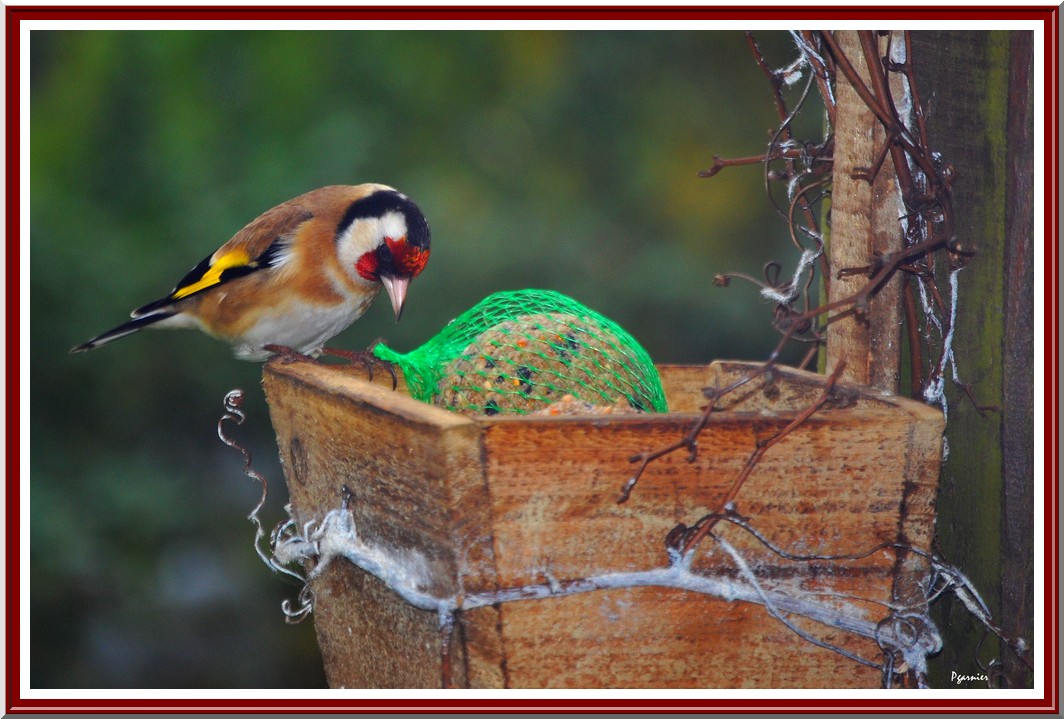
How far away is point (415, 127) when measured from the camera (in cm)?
422

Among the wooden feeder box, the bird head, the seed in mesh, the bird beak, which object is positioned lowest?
the wooden feeder box

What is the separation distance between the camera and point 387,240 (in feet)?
8.76

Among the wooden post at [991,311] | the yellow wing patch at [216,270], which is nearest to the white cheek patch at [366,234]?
the yellow wing patch at [216,270]

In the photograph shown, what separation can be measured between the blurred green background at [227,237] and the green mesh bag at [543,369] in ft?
5.75

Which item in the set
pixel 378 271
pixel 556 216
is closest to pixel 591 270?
pixel 556 216

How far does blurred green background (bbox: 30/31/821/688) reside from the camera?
12.1 feet

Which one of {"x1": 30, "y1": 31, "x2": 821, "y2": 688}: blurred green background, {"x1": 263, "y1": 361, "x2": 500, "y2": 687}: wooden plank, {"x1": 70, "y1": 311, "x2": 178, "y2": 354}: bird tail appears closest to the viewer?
{"x1": 263, "y1": 361, "x2": 500, "y2": 687}: wooden plank

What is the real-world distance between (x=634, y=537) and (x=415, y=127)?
2.94 m

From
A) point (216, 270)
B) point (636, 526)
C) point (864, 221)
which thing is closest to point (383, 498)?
point (636, 526)

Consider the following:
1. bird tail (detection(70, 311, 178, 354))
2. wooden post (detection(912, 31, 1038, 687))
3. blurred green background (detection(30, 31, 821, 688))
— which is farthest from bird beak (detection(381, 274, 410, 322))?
wooden post (detection(912, 31, 1038, 687))

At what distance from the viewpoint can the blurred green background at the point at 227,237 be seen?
3.70 metres

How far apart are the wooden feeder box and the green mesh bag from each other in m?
0.27

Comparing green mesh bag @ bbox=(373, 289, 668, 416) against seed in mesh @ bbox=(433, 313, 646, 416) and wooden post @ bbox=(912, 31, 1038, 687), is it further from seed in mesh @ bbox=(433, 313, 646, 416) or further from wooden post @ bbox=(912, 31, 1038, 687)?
wooden post @ bbox=(912, 31, 1038, 687)

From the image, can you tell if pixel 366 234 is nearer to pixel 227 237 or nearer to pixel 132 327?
pixel 132 327
